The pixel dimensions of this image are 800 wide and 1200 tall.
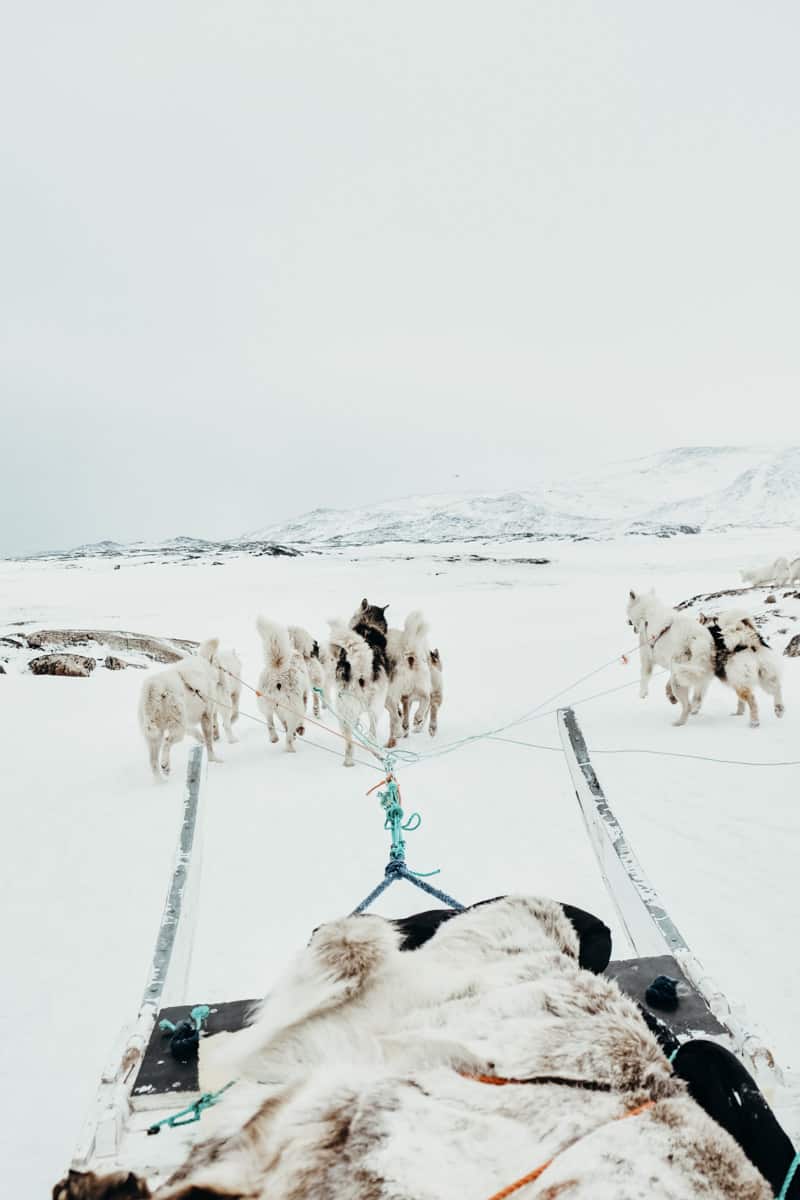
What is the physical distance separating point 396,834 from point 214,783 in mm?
3335

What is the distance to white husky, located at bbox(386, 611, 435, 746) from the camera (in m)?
7.73

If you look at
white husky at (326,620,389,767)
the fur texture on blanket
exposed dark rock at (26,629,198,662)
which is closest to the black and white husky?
white husky at (326,620,389,767)

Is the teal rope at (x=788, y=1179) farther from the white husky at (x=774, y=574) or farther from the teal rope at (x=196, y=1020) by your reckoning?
the white husky at (x=774, y=574)

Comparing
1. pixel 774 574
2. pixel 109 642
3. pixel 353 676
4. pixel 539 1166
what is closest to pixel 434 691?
pixel 353 676

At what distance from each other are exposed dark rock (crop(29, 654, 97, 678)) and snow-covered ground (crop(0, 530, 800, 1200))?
479 millimetres

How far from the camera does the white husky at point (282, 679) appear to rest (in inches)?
282

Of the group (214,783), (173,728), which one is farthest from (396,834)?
(173,728)

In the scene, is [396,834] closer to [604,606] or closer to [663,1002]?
[663,1002]

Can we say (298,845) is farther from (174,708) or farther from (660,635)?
(660,635)

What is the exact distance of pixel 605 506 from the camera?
149125 mm

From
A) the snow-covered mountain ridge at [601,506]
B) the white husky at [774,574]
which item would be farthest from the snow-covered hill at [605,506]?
the white husky at [774,574]

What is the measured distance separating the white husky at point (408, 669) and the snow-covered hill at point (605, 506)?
339 feet

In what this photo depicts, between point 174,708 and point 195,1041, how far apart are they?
4975 mm

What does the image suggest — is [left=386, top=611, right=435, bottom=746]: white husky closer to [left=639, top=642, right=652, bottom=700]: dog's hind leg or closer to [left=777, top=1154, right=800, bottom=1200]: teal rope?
[left=639, top=642, right=652, bottom=700]: dog's hind leg
